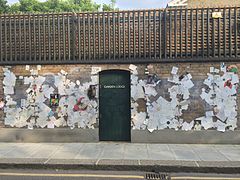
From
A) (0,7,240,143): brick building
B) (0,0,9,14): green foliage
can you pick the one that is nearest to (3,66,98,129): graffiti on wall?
(0,7,240,143): brick building

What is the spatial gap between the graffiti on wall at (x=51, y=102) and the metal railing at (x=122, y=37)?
0.67 m

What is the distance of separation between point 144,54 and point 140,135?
273cm

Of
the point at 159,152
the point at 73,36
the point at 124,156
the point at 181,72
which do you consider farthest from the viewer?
the point at 73,36

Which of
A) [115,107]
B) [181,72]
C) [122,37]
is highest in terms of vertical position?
[122,37]

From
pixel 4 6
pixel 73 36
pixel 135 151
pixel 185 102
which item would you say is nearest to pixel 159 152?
pixel 135 151

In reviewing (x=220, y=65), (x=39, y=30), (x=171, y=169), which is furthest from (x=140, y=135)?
(x=39, y=30)

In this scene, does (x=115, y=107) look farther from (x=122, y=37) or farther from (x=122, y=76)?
(x=122, y=37)

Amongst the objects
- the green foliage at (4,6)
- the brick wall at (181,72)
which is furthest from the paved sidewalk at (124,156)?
the green foliage at (4,6)

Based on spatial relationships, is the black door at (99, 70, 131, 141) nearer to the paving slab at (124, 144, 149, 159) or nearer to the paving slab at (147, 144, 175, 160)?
the paving slab at (124, 144, 149, 159)

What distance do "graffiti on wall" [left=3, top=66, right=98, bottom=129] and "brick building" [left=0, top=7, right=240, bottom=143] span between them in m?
0.03

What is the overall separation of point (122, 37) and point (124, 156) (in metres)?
4.08

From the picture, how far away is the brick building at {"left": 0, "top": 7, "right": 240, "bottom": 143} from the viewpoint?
30.3ft

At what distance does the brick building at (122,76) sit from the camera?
9.23 metres

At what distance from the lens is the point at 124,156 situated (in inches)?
303
